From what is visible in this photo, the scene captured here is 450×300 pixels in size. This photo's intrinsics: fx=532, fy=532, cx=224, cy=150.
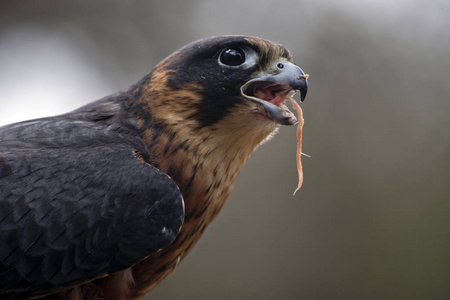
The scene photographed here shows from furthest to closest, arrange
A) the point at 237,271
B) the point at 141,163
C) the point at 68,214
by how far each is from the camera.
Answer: the point at 237,271 < the point at 141,163 < the point at 68,214

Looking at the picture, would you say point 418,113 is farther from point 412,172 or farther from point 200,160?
point 200,160

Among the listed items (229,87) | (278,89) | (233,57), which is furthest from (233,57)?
(278,89)

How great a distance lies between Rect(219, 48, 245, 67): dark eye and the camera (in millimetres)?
2508

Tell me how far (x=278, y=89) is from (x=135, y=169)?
82cm

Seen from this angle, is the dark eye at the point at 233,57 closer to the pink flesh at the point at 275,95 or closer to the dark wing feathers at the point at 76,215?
the pink flesh at the point at 275,95

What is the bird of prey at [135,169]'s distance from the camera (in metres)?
2.11

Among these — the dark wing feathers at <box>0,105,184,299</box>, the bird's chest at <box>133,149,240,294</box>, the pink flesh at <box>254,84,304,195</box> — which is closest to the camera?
the dark wing feathers at <box>0,105,184,299</box>

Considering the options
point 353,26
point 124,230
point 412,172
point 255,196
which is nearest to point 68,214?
point 124,230

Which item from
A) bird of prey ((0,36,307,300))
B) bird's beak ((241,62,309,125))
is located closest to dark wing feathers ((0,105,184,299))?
bird of prey ((0,36,307,300))

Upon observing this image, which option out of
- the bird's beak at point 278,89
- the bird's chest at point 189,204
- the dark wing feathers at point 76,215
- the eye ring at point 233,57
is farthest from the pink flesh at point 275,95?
the dark wing feathers at point 76,215

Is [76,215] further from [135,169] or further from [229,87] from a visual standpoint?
[229,87]

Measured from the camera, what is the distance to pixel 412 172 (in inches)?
259

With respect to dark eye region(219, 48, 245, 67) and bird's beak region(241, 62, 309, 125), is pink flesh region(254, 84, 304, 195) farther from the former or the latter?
dark eye region(219, 48, 245, 67)

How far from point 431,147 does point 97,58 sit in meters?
4.97
